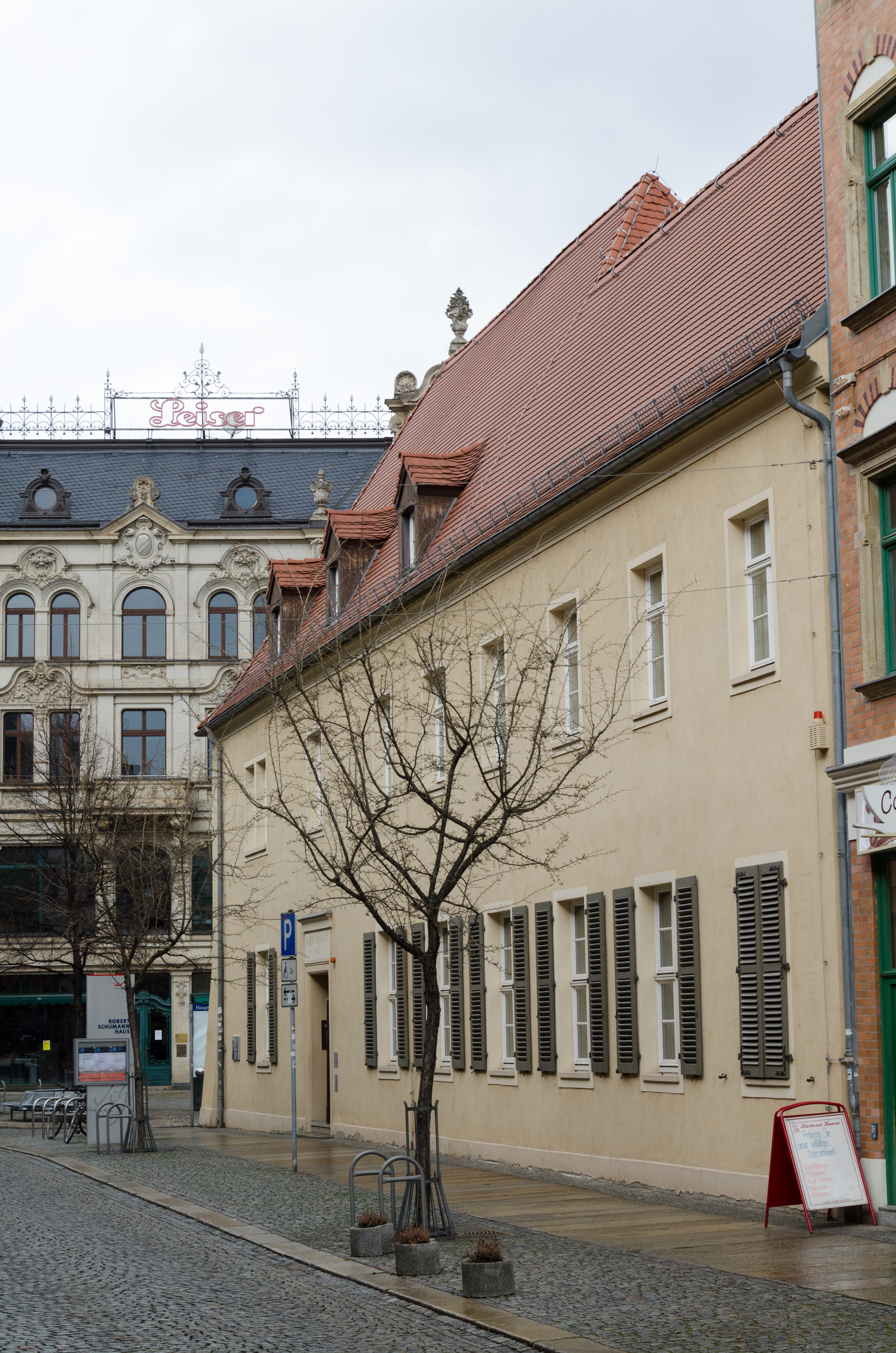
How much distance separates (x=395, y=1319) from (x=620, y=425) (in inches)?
445

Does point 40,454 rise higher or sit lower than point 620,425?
higher

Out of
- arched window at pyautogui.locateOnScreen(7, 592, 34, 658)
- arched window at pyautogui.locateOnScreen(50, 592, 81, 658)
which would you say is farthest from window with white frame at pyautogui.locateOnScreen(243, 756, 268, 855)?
arched window at pyautogui.locateOnScreen(7, 592, 34, 658)

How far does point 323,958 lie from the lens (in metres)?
30.1

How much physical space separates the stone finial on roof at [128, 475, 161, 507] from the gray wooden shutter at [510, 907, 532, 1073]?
36225 millimetres

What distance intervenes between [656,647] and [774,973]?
163 inches

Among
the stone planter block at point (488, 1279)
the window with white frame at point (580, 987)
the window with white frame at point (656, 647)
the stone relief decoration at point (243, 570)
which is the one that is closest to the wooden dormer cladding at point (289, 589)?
the window with white frame at point (580, 987)

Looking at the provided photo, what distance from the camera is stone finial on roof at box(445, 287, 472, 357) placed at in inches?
1455

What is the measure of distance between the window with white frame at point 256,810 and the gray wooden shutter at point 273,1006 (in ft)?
7.10

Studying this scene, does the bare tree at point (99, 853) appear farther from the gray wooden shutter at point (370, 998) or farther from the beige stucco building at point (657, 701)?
the beige stucco building at point (657, 701)

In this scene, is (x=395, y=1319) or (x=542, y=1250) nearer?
(x=395, y=1319)

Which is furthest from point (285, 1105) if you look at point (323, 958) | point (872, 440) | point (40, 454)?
point (40, 454)

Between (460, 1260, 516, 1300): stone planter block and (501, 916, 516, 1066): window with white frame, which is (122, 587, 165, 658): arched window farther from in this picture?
(460, 1260, 516, 1300): stone planter block

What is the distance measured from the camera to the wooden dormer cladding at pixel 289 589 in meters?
32.4

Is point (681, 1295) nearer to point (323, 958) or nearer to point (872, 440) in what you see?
point (872, 440)
